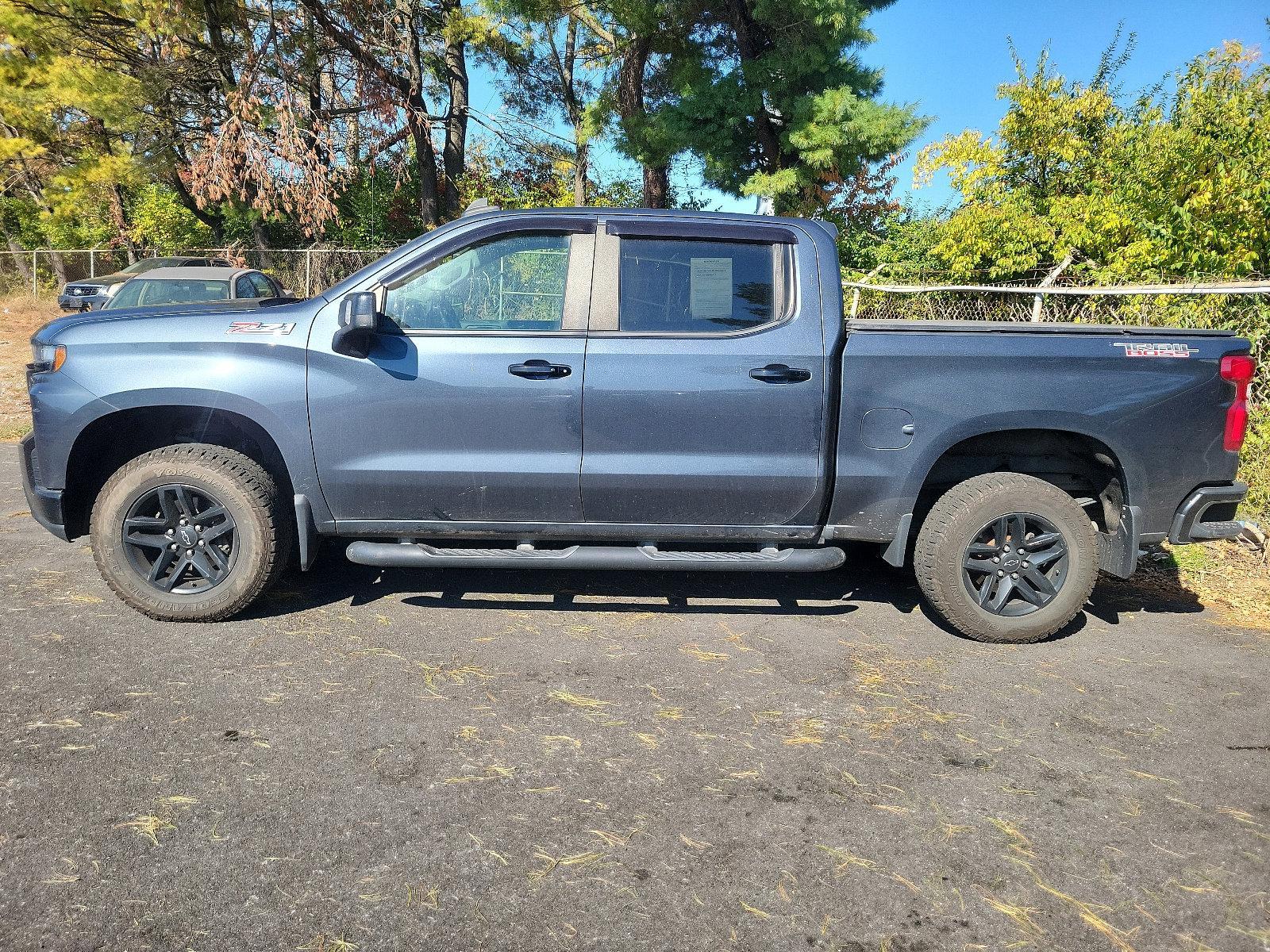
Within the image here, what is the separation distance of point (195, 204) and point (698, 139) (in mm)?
15328

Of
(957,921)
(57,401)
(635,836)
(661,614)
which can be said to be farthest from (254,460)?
(957,921)

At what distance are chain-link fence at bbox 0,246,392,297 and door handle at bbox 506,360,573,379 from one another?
15.1 metres

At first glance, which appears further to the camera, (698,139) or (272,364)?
(698,139)

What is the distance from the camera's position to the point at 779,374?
13.5 ft

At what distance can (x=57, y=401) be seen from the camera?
415 centimetres

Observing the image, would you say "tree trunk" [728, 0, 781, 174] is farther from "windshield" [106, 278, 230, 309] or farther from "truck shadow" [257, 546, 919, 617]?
"truck shadow" [257, 546, 919, 617]

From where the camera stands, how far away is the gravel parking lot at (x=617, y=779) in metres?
2.38

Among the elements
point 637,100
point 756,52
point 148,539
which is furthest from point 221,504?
point 637,100

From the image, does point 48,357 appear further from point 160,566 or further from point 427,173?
point 427,173

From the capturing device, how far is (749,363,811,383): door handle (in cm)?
412

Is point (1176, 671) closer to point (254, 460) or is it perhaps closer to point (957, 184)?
point (254, 460)

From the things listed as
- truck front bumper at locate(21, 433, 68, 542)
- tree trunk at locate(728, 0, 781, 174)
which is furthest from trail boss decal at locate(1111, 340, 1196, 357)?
tree trunk at locate(728, 0, 781, 174)

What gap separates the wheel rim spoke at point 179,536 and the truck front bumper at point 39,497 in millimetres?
363

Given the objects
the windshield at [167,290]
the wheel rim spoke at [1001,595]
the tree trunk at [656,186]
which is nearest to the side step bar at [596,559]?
the wheel rim spoke at [1001,595]
